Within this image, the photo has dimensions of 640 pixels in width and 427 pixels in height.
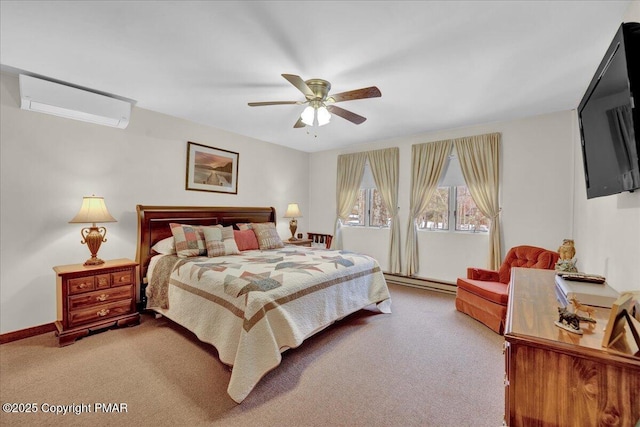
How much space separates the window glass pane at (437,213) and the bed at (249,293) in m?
1.70

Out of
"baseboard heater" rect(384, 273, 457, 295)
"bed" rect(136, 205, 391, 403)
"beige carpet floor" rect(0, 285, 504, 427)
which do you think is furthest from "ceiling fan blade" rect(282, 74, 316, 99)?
"baseboard heater" rect(384, 273, 457, 295)

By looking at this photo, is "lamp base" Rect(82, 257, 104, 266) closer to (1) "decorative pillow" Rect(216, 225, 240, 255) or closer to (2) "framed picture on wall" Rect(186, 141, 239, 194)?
(1) "decorative pillow" Rect(216, 225, 240, 255)

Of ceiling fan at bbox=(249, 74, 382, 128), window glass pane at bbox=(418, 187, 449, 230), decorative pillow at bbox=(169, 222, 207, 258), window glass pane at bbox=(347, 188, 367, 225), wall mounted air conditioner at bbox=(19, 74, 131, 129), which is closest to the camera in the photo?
ceiling fan at bbox=(249, 74, 382, 128)

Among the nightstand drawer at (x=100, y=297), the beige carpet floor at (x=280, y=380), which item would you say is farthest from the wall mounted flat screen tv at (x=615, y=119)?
the nightstand drawer at (x=100, y=297)

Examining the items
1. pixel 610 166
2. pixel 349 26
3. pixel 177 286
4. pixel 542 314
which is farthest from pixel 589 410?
pixel 177 286

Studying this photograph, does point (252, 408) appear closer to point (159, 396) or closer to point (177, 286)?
point (159, 396)

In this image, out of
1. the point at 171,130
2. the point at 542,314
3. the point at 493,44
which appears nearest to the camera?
the point at 542,314

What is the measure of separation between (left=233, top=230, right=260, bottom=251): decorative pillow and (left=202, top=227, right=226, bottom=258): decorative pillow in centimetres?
39

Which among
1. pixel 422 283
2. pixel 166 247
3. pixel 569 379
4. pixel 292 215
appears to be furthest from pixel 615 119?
pixel 292 215

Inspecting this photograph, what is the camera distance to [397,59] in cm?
232

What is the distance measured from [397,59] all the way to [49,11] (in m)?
2.53

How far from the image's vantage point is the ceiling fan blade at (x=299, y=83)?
2070mm

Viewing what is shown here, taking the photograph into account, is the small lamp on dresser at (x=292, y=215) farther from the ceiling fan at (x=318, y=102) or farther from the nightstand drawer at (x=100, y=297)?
the nightstand drawer at (x=100, y=297)

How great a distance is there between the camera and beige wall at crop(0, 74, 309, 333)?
2680 millimetres
